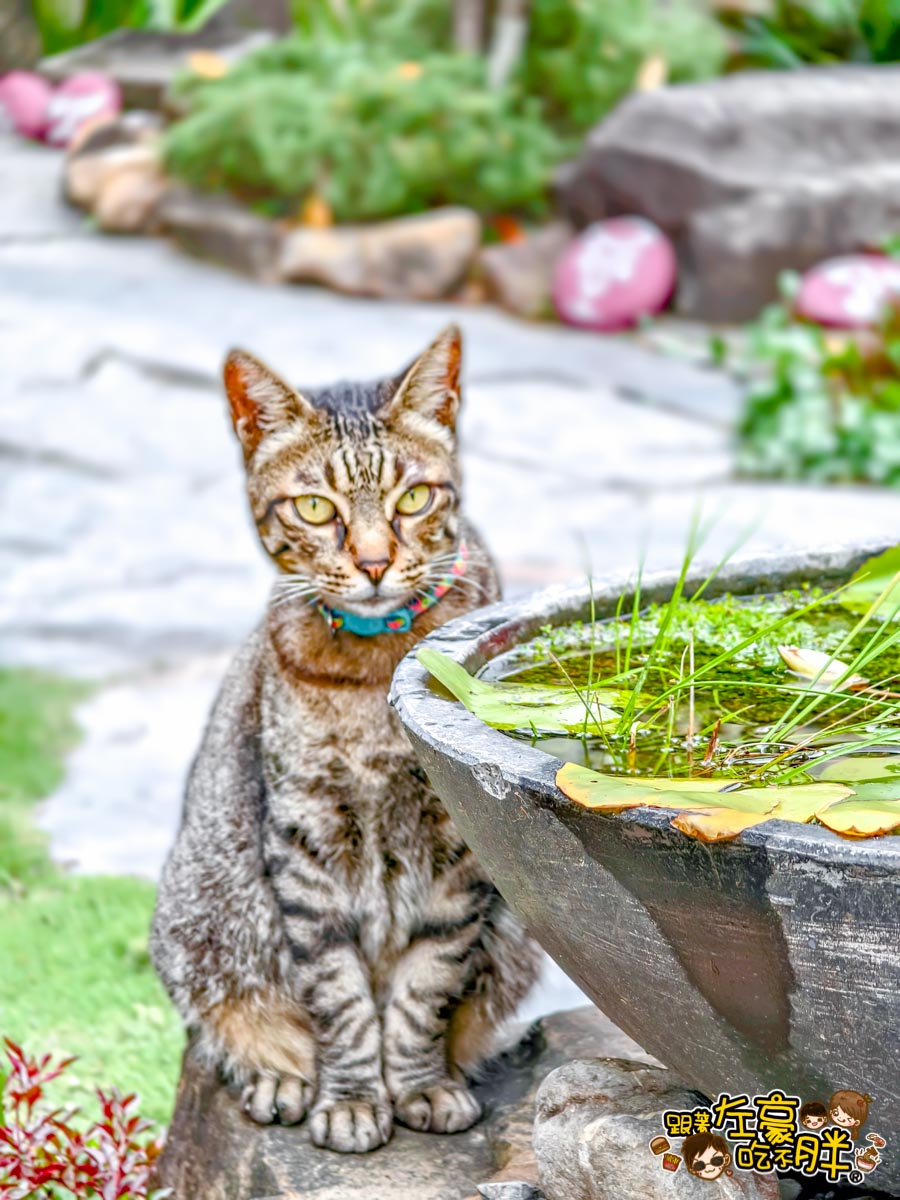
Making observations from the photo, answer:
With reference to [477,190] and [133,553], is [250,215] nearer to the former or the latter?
[477,190]

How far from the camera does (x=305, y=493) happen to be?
6.80 feet

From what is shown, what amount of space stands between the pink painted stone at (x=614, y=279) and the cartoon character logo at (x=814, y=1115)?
24.6 ft

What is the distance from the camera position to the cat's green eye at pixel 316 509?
2070 mm

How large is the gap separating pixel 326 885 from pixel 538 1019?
0.48 meters

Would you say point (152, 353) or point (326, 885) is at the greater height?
point (326, 885)

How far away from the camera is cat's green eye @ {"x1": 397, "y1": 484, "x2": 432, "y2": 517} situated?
6.85 feet

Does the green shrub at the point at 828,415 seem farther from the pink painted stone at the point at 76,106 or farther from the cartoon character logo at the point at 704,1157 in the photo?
the pink painted stone at the point at 76,106

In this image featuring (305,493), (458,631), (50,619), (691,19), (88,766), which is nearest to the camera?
(458,631)

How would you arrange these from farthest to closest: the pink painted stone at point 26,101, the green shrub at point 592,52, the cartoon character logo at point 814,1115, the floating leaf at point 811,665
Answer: the pink painted stone at point 26,101 < the green shrub at point 592,52 < the floating leaf at point 811,665 < the cartoon character logo at point 814,1115

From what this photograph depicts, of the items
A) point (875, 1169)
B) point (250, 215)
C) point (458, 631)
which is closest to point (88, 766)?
point (458, 631)

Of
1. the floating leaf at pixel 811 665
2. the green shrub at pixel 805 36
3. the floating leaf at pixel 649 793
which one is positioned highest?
the floating leaf at pixel 649 793

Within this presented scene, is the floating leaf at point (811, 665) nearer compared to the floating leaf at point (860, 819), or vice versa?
the floating leaf at point (860, 819)

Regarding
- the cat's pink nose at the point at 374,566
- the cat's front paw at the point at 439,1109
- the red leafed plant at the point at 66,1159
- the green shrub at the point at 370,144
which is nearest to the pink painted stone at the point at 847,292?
the green shrub at the point at 370,144

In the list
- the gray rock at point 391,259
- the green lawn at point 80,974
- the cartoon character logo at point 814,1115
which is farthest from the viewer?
the gray rock at point 391,259
